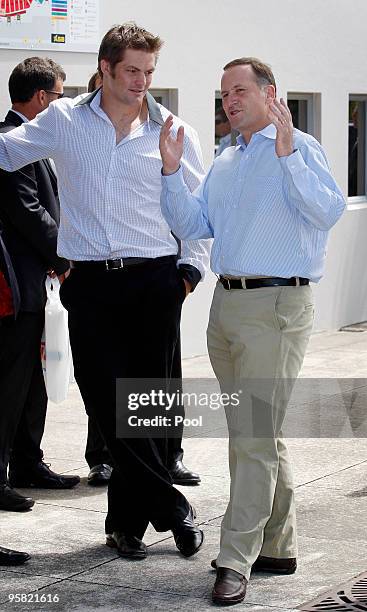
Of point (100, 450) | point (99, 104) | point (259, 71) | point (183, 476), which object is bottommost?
point (183, 476)

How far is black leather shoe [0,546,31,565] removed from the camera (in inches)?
208

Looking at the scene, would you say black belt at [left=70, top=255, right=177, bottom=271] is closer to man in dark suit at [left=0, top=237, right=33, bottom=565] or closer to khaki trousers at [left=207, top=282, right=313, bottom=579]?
khaki trousers at [left=207, top=282, right=313, bottom=579]

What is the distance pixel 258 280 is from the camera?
16.4 ft

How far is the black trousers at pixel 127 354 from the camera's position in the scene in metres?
5.38

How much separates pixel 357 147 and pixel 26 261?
7.21 m

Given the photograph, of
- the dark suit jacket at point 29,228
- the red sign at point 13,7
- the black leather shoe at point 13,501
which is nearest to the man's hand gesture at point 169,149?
the dark suit jacket at point 29,228

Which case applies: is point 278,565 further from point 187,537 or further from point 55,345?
point 55,345

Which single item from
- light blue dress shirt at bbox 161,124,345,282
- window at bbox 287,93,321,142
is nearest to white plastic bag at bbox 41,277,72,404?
light blue dress shirt at bbox 161,124,345,282

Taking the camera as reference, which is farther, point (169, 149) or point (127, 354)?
point (127, 354)

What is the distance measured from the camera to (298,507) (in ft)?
20.3

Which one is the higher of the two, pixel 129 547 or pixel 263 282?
pixel 263 282

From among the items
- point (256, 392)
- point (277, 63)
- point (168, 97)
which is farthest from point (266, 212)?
point (277, 63)

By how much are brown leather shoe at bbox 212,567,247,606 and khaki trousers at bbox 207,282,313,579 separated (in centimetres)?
2

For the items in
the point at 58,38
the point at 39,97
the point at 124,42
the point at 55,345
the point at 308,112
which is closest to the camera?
the point at 124,42
